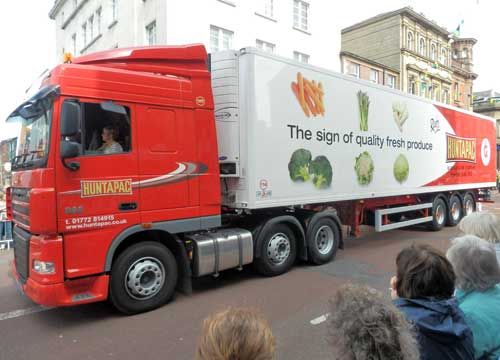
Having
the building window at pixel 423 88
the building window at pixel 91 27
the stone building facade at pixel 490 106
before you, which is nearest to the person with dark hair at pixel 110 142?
the building window at pixel 91 27

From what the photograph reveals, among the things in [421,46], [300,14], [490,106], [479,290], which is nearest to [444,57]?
[421,46]

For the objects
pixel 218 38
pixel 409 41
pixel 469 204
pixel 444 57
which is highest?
pixel 444 57

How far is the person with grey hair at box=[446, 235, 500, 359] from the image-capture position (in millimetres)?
2055

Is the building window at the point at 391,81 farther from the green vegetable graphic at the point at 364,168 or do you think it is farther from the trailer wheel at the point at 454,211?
the green vegetable graphic at the point at 364,168

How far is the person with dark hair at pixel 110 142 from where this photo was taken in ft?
15.2

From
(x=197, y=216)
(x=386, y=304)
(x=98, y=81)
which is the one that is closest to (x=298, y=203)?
(x=197, y=216)

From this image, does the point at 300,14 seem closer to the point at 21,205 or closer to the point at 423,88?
the point at 21,205

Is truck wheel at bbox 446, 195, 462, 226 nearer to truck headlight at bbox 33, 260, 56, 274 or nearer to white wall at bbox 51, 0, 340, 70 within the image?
truck headlight at bbox 33, 260, 56, 274

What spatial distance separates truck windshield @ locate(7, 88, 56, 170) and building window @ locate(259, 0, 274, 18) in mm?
16052

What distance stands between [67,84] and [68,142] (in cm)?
71

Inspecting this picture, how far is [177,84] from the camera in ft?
17.3

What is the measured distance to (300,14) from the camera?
2083cm

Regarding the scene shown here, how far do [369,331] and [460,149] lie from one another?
11869 millimetres

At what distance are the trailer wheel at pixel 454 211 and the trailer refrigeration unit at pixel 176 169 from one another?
16.3ft
